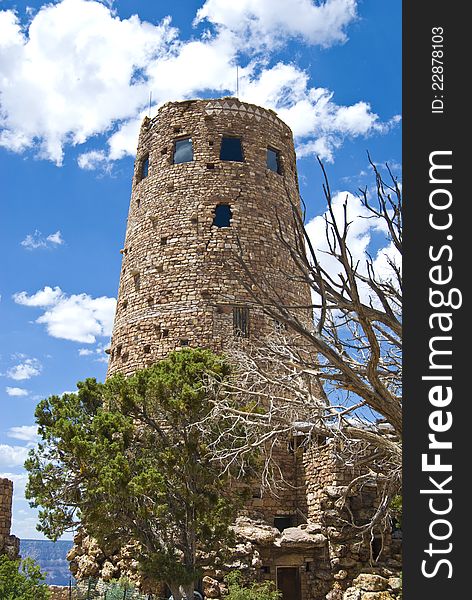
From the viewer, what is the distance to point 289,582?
1881 centimetres

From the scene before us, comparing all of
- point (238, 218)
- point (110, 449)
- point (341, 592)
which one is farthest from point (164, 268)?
point (341, 592)

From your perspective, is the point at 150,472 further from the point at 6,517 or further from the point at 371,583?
the point at 371,583

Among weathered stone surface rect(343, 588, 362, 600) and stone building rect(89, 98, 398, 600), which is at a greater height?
stone building rect(89, 98, 398, 600)

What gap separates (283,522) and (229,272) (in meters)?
7.55

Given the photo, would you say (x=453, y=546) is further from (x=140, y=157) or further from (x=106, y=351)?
(x=140, y=157)

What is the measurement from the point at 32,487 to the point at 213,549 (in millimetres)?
4139

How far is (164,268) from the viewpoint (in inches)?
864

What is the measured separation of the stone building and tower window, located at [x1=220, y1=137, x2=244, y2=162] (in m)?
0.04

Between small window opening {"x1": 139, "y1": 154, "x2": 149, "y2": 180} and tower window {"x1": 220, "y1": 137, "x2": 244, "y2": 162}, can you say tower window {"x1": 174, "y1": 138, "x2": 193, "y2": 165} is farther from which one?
small window opening {"x1": 139, "y1": 154, "x2": 149, "y2": 180}

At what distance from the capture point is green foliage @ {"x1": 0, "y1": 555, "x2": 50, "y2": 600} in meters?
11.7

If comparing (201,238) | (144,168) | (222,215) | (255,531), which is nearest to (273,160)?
(222,215)

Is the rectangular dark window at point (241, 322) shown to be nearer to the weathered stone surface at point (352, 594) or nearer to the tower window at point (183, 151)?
the tower window at point (183, 151)

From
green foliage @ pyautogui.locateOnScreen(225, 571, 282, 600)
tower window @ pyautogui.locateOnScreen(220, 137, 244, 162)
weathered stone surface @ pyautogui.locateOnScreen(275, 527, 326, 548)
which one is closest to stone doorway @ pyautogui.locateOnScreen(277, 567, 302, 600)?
weathered stone surface @ pyautogui.locateOnScreen(275, 527, 326, 548)

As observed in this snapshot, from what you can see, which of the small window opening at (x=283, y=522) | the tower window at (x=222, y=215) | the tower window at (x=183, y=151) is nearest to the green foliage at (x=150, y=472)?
the small window opening at (x=283, y=522)
